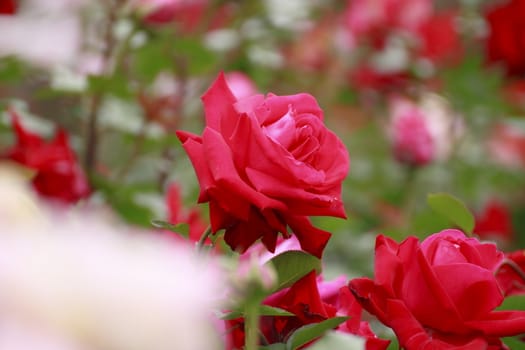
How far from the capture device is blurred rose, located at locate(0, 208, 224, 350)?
7.5 inches

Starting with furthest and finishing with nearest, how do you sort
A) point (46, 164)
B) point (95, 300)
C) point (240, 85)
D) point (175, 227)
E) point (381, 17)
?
point (381, 17)
point (240, 85)
point (46, 164)
point (175, 227)
point (95, 300)

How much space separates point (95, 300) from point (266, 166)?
197 mm

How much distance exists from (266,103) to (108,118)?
515 millimetres

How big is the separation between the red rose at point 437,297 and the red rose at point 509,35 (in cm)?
76

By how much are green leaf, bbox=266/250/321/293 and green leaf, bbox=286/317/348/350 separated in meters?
0.03

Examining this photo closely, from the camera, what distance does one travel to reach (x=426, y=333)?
39cm

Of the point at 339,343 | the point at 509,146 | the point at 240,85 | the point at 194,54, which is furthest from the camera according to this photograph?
the point at 509,146

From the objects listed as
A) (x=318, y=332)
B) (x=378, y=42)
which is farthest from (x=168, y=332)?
(x=378, y=42)

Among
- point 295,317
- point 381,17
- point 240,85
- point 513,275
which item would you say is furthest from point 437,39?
point 295,317

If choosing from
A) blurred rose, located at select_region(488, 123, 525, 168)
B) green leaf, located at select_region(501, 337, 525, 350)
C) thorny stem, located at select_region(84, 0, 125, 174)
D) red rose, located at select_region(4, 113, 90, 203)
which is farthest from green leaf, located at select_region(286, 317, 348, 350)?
blurred rose, located at select_region(488, 123, 525, 168)

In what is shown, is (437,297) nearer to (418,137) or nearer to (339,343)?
(339,343)

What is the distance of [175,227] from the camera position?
0.42 m

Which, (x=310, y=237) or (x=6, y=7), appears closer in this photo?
(x=310, y=237)

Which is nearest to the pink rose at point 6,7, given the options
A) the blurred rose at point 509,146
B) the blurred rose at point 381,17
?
the blurred rose at point 381,17
